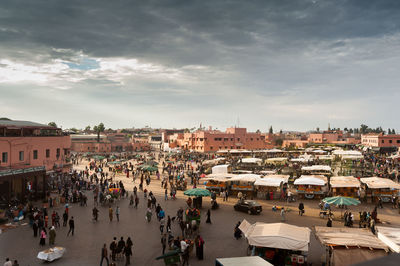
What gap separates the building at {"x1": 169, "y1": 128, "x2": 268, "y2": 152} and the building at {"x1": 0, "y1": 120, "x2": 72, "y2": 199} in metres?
53.6

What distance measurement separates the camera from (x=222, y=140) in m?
84.2

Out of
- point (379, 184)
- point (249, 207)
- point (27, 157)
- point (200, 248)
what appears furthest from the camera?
point (27, 157)

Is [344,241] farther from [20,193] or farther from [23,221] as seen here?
[20,193]

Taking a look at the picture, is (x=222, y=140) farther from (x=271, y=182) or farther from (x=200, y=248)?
(x=200, y=248)

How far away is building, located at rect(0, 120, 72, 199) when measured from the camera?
2189 centimetres

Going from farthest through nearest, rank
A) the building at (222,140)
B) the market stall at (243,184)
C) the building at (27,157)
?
the building at (222,140)
the market stall at (243,184)
the building at (27,157)

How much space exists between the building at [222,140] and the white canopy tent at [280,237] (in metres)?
69.9

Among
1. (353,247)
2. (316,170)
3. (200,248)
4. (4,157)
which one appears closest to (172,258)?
(200,248)

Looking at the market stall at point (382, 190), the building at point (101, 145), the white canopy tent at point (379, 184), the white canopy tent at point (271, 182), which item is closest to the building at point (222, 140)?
A: the building at point (101, 145)

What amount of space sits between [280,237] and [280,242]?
0.17 m

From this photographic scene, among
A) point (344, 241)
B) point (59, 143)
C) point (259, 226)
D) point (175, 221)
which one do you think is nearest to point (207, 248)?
point (259, 226)

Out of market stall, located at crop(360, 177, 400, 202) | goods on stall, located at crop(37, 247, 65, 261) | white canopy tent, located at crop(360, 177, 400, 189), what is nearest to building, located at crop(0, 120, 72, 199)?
goods on stall, located at crop(37, 247, 65, 261)

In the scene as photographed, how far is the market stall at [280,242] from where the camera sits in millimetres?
10625

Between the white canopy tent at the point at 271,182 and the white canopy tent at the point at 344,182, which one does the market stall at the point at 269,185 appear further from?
the white canopy tent at the point at 344,182
